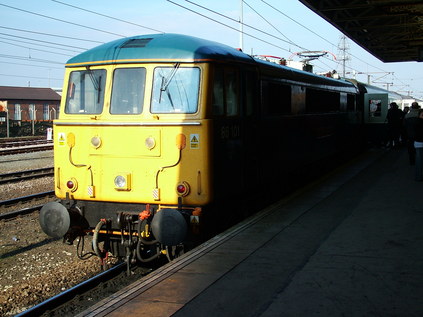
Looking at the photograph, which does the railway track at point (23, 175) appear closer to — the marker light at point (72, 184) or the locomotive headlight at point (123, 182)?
the marker light at point (72, 184)

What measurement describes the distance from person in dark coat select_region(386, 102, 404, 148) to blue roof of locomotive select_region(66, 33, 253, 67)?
502 inches

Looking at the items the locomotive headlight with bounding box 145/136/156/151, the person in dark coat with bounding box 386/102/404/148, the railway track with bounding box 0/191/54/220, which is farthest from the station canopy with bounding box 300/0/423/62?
the locomotive headlight with bounding box 145/136/156/151

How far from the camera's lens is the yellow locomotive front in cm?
652

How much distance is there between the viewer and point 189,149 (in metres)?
6.50

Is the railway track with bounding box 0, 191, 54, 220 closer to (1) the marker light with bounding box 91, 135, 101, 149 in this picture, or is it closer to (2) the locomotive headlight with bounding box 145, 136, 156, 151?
(1) the marker light with bounding box 91, 135, 101, 149

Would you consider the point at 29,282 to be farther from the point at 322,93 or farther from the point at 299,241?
the point at 322,93

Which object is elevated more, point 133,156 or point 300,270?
point 133,156

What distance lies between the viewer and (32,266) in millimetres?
7332

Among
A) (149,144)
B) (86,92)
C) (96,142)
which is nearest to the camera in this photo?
(149,144)

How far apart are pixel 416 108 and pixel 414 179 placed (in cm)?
166

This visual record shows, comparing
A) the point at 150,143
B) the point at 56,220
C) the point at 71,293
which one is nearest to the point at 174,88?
the point at 150,143

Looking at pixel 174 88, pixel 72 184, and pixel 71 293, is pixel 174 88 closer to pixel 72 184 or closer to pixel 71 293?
pixel 72 184

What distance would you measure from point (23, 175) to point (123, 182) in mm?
10398

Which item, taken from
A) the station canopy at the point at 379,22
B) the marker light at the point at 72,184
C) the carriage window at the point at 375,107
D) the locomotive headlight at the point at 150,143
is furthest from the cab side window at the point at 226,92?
the carriage window at the point at 375,107
